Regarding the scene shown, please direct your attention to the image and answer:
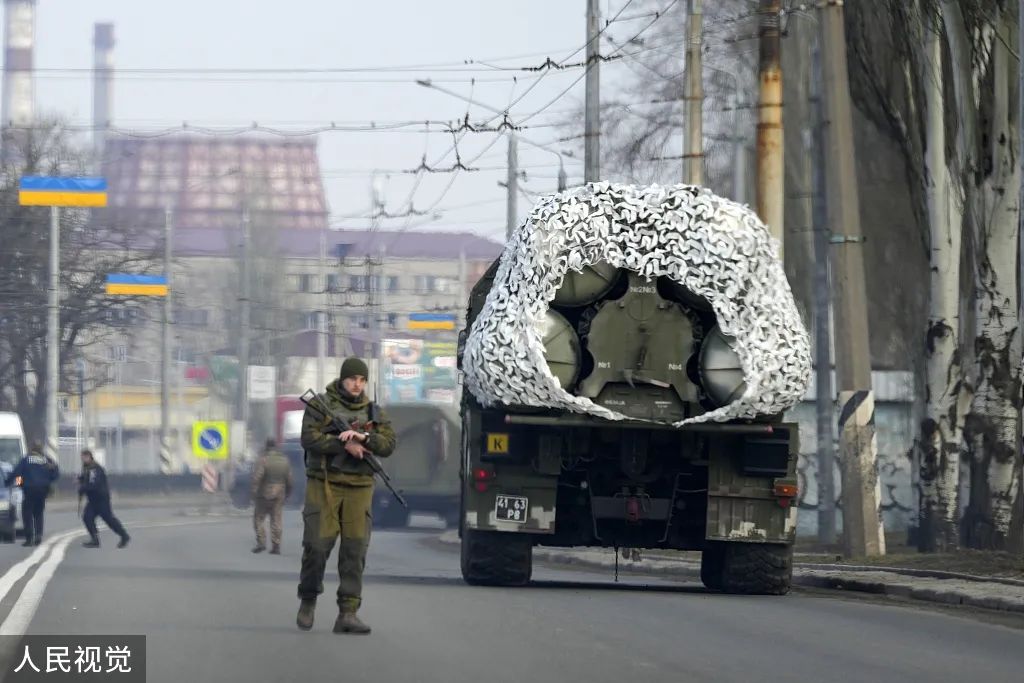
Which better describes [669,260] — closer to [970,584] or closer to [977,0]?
[970,584]

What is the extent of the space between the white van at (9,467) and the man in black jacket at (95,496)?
231 centimetres

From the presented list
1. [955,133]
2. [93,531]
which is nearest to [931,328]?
[955,133]

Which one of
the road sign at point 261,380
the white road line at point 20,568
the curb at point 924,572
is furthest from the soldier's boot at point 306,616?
the road sign at point 261,380

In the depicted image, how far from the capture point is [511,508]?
17875 millimetres

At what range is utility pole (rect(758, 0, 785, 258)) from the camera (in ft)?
79.2

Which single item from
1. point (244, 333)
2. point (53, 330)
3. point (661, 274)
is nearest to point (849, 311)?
point (661, 274)

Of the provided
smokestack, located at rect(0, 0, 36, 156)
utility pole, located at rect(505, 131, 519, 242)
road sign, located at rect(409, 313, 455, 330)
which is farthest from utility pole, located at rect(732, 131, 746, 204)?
smokestack, located at rect(0, 0, 36, 156)

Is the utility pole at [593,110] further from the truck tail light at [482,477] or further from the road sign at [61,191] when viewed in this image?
the road sign at [61,191]

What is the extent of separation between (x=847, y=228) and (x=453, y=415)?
873 inches

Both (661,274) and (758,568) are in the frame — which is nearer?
(661,274)

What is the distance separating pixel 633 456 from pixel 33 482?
1579 centimetres

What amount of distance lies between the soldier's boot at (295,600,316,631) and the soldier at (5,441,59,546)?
1914 cm

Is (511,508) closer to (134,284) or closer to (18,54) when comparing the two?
(134,284)

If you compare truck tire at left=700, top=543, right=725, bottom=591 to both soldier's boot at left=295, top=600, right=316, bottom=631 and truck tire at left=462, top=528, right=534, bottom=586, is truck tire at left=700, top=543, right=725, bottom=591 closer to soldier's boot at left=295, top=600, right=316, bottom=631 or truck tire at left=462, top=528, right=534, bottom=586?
truck tire at left=462, top=528, right=534, bottom=586
